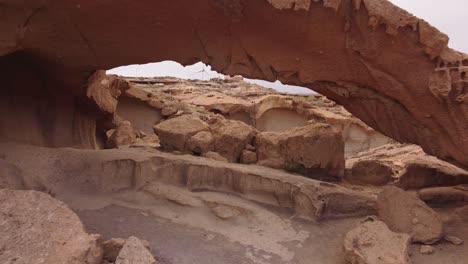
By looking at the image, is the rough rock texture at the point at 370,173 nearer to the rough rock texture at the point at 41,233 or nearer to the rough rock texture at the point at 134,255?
the rough rock texture at the point at 134,255

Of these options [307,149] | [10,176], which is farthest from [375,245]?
[10,176]

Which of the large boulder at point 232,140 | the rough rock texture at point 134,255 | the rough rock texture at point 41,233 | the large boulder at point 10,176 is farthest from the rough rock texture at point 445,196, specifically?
the large boulder at point 10,176

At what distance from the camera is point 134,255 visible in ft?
8.21

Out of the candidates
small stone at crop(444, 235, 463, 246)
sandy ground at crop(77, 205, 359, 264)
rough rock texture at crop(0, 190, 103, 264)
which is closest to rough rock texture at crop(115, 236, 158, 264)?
rough rock texture at crop(0, 190, 103, 264)

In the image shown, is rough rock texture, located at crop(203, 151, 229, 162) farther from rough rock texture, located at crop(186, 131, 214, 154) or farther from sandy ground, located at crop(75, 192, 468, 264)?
sandy ground, located at crop(75, 192, 468, 264)

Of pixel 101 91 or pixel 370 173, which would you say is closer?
pixel 370 173

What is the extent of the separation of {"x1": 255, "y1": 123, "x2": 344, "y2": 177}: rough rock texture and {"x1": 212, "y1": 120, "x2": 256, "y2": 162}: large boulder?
32 centimetres

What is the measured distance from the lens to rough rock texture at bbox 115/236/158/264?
245 centimetres

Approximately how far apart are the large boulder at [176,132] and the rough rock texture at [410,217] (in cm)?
271

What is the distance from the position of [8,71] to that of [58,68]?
0.62 m

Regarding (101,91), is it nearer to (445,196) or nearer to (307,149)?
(307,149)

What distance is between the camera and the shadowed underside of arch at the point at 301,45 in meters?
3.48

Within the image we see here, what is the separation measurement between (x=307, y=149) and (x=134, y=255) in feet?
10.2

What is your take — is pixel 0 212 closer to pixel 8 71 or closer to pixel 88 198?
pixel 88 198
